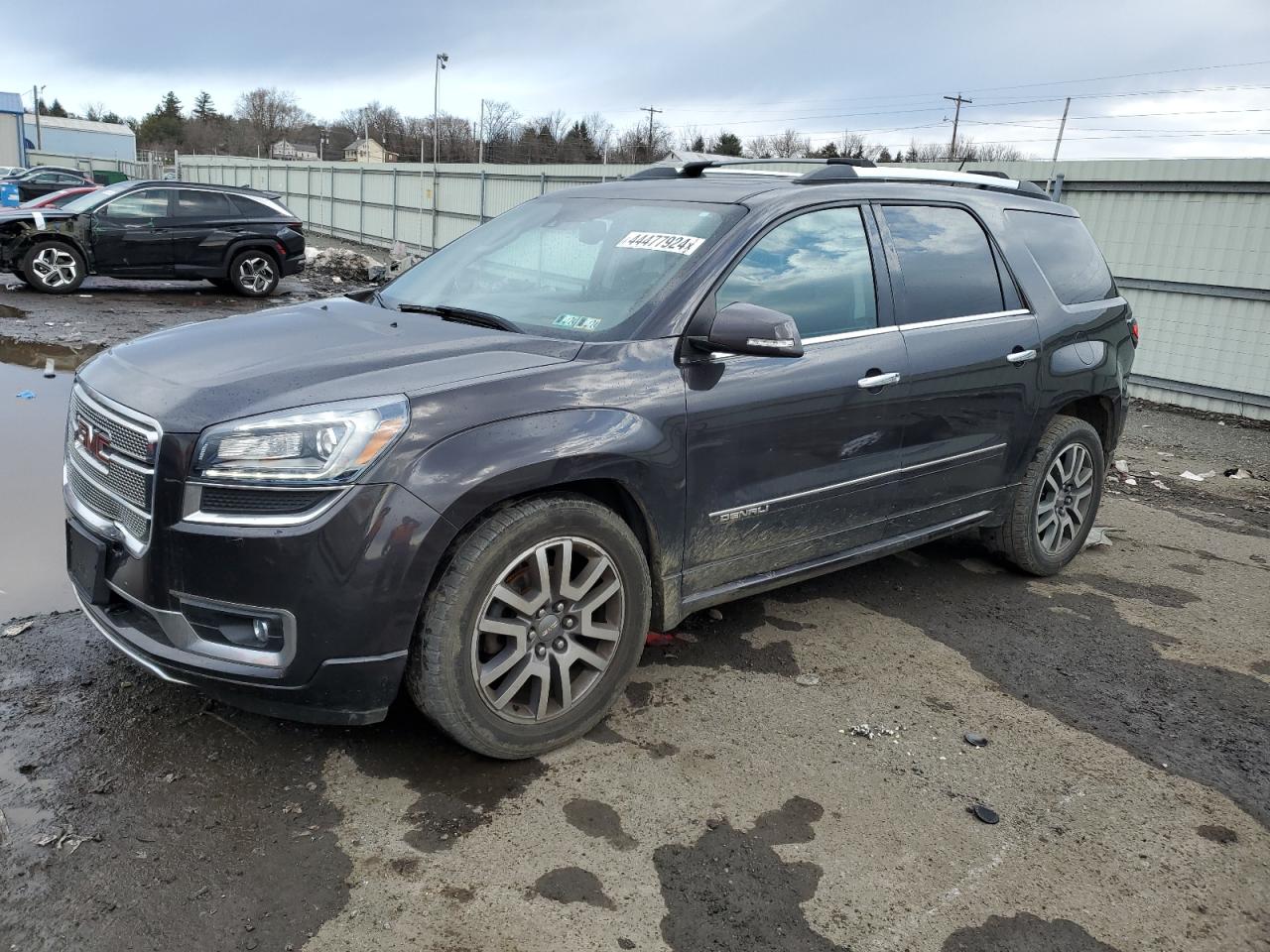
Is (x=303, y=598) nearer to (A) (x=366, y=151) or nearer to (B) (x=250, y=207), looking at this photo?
(B) (x=250, y=207)

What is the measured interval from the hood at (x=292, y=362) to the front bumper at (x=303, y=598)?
0.33 m

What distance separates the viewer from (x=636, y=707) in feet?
12.0

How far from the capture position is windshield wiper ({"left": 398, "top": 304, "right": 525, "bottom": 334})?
3.60m

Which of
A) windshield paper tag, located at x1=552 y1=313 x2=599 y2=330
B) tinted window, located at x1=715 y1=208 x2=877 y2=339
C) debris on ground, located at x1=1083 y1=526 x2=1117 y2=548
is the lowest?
debris on ground, located at x1=1083 y1=526 x2=1117 y2=548

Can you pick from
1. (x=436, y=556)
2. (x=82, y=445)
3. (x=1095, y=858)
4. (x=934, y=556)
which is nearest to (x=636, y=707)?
(x=436, y=556)

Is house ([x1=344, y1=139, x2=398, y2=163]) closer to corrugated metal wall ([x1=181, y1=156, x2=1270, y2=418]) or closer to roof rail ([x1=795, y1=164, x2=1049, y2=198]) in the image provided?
corrugated metal wall ([x1=181, y1=156, x2=1270, y2=418])

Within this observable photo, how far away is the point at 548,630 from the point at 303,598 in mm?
766

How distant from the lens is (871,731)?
3605 millimetres

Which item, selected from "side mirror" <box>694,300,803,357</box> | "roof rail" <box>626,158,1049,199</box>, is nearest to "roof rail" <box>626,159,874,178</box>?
"roof rail" <box>626,158,1049,199</box>

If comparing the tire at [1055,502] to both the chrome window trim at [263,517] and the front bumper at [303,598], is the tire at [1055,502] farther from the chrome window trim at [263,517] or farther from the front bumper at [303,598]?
the chrome window trim at [263,517]

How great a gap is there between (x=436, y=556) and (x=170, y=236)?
1402 cm

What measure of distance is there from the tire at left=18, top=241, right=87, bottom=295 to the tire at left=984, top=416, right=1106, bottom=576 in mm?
13877

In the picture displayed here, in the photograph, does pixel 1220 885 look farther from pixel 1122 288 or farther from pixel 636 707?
pixel 1122 288

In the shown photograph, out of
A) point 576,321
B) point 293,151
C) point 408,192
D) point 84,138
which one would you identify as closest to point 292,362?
point 576,321
